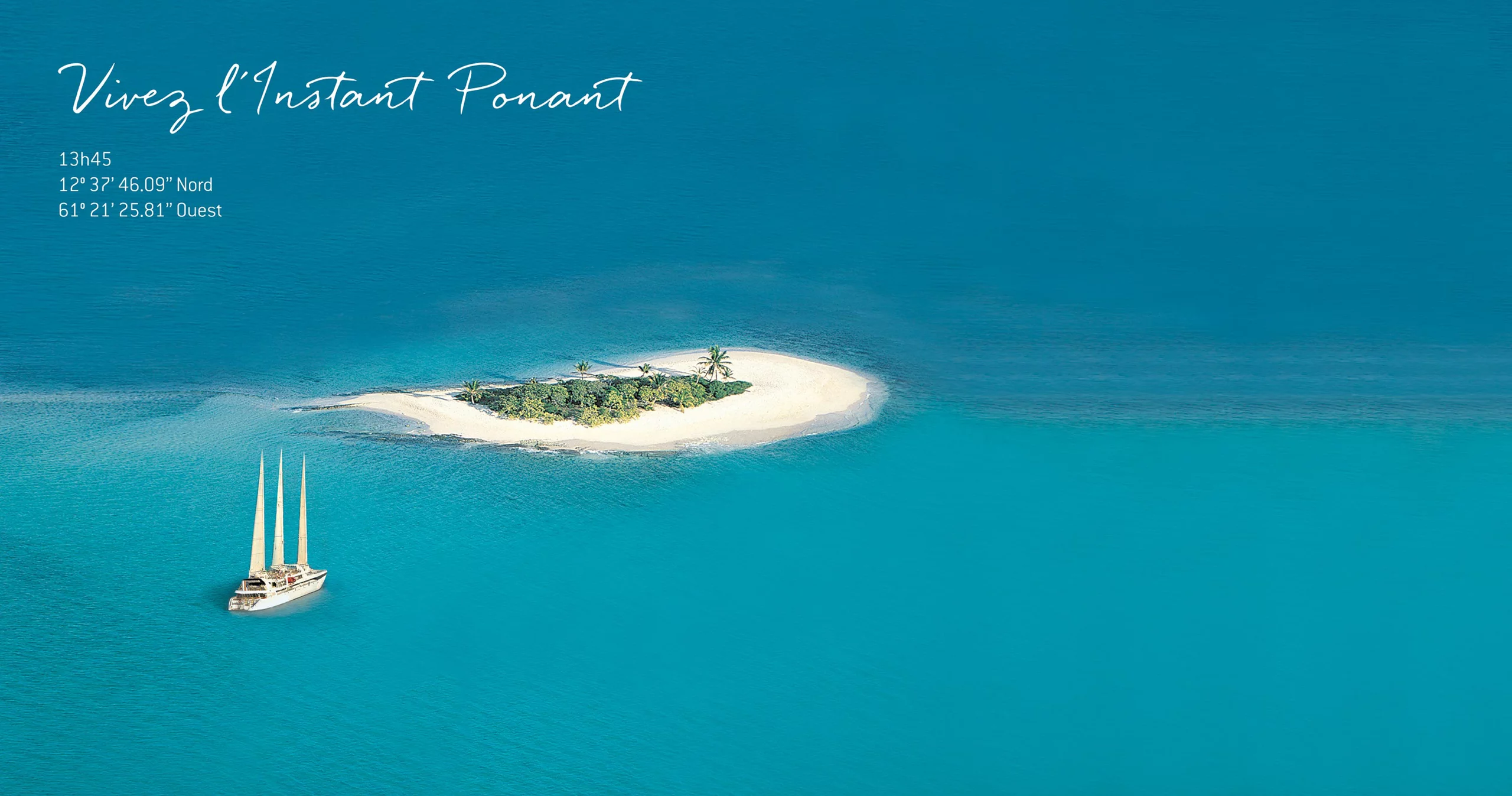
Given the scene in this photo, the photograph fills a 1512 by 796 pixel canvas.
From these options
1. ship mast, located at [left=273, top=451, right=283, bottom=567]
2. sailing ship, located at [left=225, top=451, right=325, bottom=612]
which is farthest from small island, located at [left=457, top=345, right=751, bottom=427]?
ship mast, located at [left=273, top=451, right=283, bottom=567]

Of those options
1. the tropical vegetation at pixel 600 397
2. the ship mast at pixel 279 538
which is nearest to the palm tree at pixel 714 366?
the tropical vegetation at pixel 600 397

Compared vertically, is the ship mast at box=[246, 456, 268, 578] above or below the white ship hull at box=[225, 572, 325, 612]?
above

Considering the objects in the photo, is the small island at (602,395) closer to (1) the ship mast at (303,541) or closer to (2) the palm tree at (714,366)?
(2) the palm tree at (714,366)

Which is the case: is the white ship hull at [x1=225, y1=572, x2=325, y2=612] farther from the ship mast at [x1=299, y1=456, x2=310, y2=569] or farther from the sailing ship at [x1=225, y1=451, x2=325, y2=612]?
the ship mast at [x1=299, y1=456, x2=310, y2=569]

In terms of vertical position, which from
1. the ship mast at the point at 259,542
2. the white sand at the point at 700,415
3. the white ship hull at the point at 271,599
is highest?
the white sand at the point at 700,415

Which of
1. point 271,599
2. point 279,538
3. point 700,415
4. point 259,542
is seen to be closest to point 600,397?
point 700,415

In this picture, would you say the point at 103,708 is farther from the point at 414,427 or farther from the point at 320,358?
the point at 320,358
